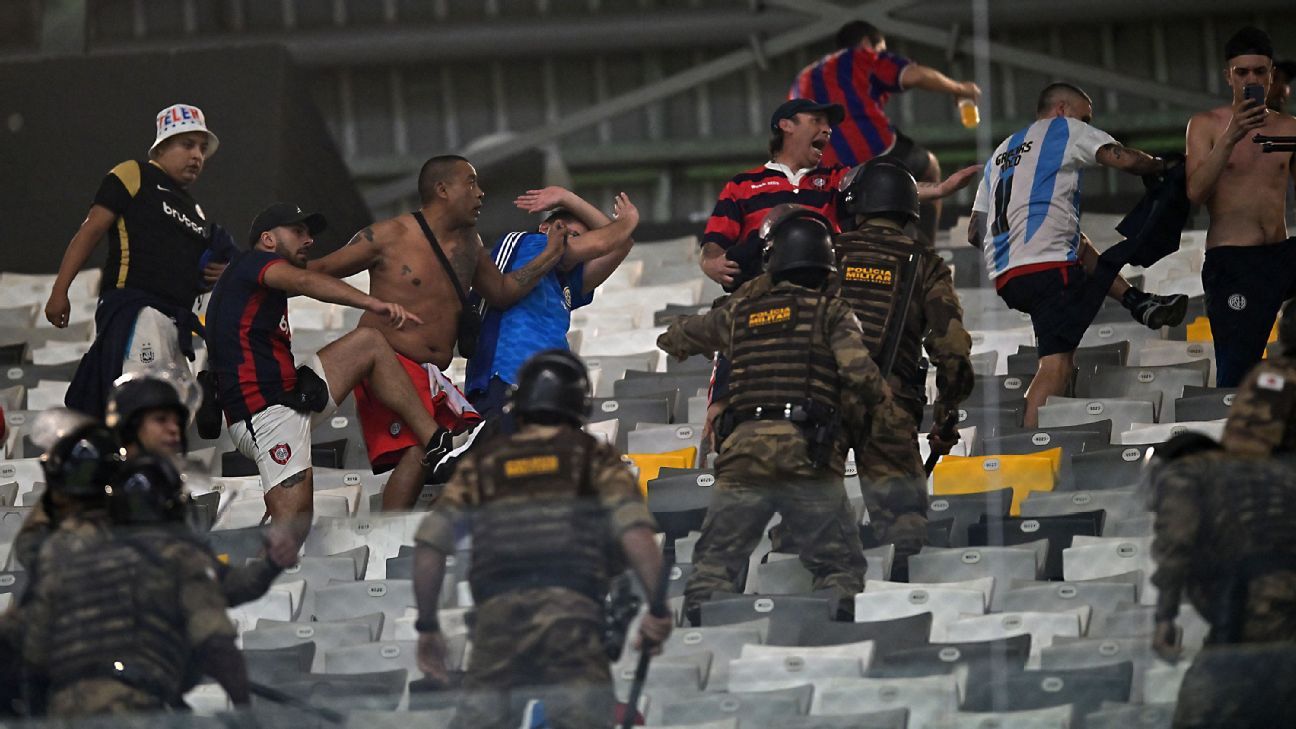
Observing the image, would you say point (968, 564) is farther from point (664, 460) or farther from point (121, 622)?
point (121, 622)

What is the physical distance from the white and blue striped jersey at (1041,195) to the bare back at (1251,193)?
0.45 meters

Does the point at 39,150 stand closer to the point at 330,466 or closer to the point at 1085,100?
the point at 330,466

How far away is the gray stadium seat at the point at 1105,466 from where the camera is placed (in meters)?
6.54

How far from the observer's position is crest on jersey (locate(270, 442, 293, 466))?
747 centimetres

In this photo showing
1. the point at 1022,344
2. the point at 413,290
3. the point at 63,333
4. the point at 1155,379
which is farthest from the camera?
the point at 63,333

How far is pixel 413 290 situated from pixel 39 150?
5.49m

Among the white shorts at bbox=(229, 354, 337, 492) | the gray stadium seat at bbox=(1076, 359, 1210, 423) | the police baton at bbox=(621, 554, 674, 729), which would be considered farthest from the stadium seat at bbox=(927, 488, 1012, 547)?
the white shorts at bbox=(229, 354, 337, 492)

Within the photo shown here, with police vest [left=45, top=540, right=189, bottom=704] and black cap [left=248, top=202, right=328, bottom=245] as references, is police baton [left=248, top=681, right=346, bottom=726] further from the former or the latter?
black cap [left=248, top=202, right=328, bottom=245]

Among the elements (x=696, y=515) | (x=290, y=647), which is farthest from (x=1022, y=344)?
(x=290, y=647)

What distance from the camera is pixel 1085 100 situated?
325 inches

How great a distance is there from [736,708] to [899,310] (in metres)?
1.90

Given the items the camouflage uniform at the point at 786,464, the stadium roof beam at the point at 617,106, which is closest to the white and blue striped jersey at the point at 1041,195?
the camouflage uniform at the point at 786,464

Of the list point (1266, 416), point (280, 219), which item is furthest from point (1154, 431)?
point (280, 219)

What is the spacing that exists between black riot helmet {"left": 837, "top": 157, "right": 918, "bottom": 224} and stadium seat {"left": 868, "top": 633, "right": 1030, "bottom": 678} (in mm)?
1903
